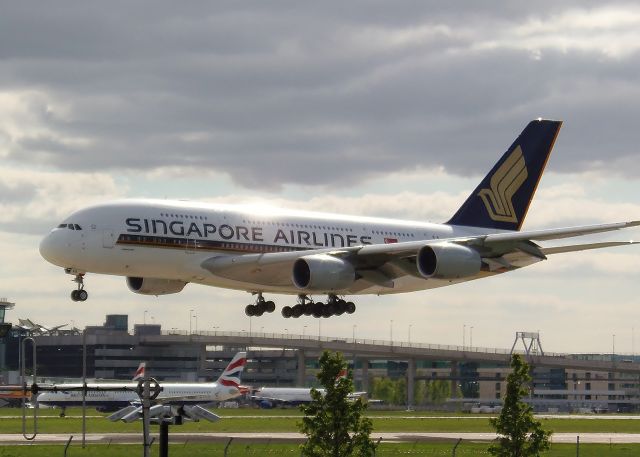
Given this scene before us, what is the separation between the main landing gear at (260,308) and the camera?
284ft

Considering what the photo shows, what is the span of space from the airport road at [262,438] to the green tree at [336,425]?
27.8 m

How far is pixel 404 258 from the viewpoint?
8212 cm

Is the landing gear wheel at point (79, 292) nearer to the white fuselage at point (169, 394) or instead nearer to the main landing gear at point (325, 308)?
the main landing gear at point (325, 308)

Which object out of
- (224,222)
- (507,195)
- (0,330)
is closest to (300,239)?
(224,222)

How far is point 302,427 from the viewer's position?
2197 inches

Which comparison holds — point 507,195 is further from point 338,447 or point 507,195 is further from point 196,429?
point 338,447

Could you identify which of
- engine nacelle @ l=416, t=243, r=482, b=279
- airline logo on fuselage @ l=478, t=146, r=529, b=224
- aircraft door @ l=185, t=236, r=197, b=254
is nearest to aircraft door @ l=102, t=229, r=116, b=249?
aircraft door @ l=185, t=236, r=197, b=254

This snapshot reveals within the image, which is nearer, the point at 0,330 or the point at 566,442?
the point at 566,442

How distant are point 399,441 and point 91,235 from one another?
25223mm

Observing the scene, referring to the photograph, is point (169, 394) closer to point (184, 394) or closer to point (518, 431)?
point (184, 394)

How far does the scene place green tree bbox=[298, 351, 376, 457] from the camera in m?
54.6

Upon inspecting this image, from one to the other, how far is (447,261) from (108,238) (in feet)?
66.9

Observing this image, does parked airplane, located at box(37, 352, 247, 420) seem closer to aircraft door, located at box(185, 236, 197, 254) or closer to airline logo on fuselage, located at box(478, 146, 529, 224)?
airline logo on fuselage, located at box(478, 146, 529, 224)

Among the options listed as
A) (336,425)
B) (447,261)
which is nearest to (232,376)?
(447,261)
